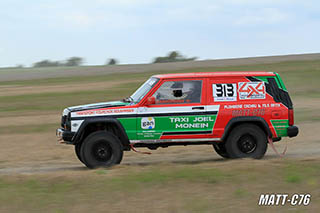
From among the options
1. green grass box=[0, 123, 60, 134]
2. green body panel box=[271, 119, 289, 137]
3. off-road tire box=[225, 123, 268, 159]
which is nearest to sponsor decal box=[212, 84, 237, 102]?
off-road tire box=[225, 123, 268, 159]

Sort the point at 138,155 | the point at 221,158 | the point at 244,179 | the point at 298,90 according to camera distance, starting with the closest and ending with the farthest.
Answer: the point at 244,179, the point at 221,158, the point at 138,155, the point at 298,90

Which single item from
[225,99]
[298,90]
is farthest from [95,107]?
[298,90]

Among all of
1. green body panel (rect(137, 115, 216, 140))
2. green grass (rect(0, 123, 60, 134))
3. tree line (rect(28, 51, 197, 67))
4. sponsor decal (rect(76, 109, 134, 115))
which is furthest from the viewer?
tree line (rect(28, 51, 197, 67))

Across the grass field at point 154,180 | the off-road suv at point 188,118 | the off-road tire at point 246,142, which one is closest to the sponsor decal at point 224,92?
the off-road suv at point 188,118

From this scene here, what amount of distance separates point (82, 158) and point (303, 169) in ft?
13.4

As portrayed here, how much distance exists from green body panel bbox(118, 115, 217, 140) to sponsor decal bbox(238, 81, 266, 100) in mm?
803

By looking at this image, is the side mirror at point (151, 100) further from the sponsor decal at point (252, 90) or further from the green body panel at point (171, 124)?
the sponsor decal at point (252, 90)

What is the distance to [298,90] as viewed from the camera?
86.7 feet

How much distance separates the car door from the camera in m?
9.81

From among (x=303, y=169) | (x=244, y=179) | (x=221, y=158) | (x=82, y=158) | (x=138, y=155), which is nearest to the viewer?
(x=244, y=179)

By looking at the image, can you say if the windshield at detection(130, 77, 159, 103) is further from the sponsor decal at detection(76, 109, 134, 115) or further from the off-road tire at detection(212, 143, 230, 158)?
the off-road tire at detection(212, 143, 230, 158)

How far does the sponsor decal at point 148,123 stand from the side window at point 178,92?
0.38 m

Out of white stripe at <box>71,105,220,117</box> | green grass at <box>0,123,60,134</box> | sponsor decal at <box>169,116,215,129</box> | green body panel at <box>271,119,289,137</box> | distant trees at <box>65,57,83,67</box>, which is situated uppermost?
distant trees at <box>65,57,83,67</box>

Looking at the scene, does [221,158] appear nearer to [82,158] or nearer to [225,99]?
[225,99]
